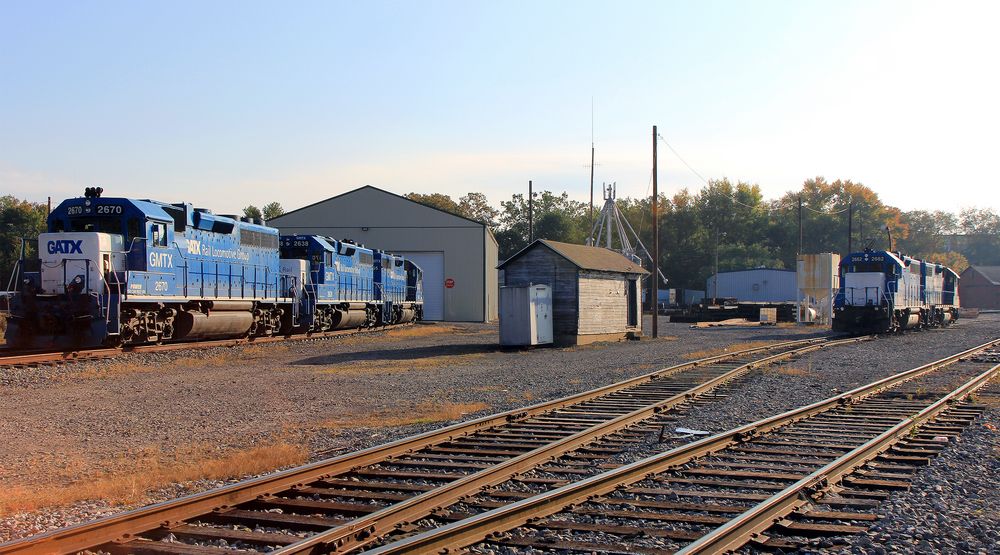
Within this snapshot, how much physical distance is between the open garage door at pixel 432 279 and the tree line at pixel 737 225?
1319 inches

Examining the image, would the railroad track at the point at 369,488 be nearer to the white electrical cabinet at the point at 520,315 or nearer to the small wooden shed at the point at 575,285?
the white electrical cabinet at the point at 520,315

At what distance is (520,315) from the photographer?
960 inches

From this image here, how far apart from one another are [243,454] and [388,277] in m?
28.3

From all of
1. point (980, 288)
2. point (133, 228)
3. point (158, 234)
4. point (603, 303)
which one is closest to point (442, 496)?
point (133, 228)

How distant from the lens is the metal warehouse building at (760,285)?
6712 cm

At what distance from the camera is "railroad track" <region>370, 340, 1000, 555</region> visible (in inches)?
210

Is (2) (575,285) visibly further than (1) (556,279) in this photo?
No

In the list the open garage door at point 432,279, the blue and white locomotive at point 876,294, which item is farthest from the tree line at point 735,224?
the blue and white locomotive at point 876,294

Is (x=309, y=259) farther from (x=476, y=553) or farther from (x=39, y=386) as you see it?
(x=476, y=553)

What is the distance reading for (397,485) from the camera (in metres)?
6.85

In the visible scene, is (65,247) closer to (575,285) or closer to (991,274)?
(575,285)

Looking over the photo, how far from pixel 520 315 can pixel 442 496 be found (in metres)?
18.2

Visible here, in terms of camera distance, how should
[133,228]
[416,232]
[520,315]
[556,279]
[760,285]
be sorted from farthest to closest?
1. [760,285]
2. [416,232]
3. [556,279]
4. [520,315]
5. [133,228]

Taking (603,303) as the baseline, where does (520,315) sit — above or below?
below
